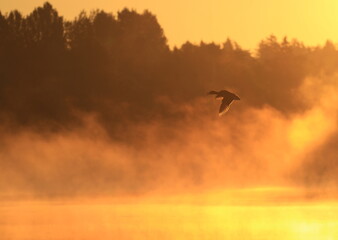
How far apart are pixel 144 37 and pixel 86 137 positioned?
2167cm

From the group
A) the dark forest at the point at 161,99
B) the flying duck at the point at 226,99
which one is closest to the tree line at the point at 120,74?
the dark forest at the point at 161,99

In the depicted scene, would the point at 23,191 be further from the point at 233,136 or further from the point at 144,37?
the point at 144,37

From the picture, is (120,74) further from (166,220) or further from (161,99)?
(166,220)

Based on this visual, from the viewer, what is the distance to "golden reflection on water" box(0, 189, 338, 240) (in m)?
24.1

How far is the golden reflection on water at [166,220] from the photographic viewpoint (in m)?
24.1

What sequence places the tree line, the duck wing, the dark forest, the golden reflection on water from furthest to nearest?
the tree line
the dark forest
the golden reflection on water
the duck wing

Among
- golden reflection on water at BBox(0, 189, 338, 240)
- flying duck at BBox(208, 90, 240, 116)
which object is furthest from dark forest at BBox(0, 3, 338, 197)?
flying duck at BBox(208, 90, 240, 116)

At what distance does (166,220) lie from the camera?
86.6 ft

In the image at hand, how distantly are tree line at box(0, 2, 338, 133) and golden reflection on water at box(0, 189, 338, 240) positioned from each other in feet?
55.7

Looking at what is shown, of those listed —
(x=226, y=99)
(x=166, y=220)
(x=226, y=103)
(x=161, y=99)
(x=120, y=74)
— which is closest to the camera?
(x=226, y=103)

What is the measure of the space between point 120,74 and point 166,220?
25.3 metres

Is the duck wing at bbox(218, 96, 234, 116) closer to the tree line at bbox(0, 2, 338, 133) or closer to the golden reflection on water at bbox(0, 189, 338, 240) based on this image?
the golden reflection on water at bbox(0, 189, 338, 240)

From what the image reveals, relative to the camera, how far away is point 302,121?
48.1 meters

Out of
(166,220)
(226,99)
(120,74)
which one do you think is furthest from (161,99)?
(226,99)
